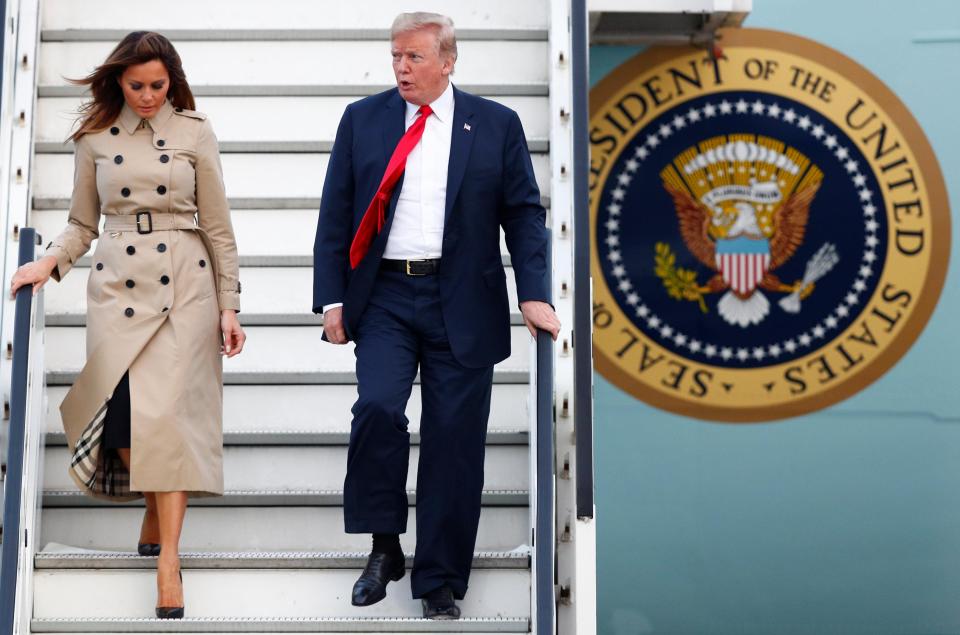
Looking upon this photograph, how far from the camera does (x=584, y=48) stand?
4223mm

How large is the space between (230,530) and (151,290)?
972 millimetres

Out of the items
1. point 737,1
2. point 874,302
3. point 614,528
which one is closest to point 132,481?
point 614,528

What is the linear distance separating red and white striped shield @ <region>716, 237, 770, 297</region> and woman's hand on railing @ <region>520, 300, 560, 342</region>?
2.40m

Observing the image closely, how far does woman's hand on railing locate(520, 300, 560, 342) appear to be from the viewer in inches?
150

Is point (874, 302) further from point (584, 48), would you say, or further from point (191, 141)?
point (191, 141)

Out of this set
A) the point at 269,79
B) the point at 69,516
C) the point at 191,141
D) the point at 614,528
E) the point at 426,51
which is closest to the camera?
the point at 426,51

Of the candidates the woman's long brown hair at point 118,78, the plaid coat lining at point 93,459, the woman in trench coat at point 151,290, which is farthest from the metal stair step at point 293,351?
the woman's long brown hair at point 118,78

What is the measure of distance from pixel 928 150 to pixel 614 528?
221 cm

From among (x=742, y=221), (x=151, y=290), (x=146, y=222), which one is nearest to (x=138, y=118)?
(x=146, y=222)

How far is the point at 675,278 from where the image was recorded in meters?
6.09

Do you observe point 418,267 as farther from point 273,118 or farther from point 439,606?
point 273,118

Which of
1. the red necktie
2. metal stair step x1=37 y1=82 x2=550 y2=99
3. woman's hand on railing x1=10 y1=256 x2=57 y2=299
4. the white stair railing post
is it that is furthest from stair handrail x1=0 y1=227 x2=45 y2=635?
the white stair railing post

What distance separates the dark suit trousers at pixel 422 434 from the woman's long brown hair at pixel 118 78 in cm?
89

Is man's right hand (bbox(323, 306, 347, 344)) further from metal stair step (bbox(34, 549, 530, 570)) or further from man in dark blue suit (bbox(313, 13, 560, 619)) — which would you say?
metal stair step (bbox(34, 549, 530, 570))
